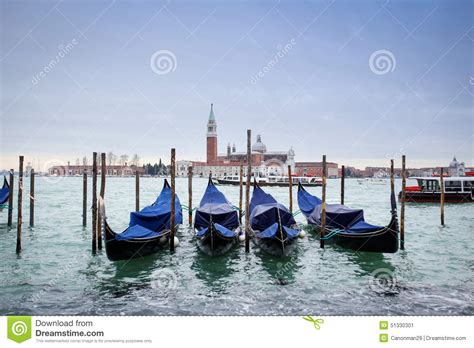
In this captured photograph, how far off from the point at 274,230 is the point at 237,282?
1.77 metres

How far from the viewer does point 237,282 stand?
236 inches

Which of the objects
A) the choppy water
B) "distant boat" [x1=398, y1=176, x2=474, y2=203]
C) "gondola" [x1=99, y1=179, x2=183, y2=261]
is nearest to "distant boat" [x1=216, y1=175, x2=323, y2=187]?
"distant boat" [x1=398, y1=176, x2=474, y2=203]

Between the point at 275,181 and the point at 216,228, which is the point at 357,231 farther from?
the point at 275,181

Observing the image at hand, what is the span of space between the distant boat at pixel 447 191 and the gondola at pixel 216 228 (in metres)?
13.2

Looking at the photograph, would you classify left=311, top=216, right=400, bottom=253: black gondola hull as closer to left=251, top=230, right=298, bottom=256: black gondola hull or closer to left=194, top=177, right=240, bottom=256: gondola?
left=251, top=230, right=298, bottom=256: black gondola hull

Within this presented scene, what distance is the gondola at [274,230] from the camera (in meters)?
7.38

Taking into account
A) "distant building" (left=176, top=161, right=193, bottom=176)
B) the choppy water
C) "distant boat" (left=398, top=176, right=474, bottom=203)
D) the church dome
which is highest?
the church dome

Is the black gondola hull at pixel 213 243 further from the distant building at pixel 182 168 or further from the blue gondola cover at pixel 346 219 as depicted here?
the distant building at pixel 182 168

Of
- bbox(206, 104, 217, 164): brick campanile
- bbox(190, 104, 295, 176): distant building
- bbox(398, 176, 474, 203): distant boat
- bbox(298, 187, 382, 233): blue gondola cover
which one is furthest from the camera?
bbox(206, 104, 217, 164): brick campanile

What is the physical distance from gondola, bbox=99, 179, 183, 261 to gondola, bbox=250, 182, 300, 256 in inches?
78.0

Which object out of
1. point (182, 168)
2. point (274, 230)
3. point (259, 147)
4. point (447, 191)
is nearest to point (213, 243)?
point (274, 230)

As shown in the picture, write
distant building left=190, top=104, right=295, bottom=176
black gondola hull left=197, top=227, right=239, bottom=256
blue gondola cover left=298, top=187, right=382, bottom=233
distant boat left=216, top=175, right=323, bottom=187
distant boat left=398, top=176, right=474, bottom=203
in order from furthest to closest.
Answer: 1. distant building left=190, top=104, right=295, bottom=176
2. distant boat left=216, top=175, right=323, bottom=187
3. distant boat left=398, top=176, right=474, bottom=203
4. blue gondola cover left=298, top=187, right=382, bottom=233
5. black gondola hull left=197, top=227, right=239, bottom=256

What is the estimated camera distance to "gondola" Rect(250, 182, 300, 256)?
738cm
